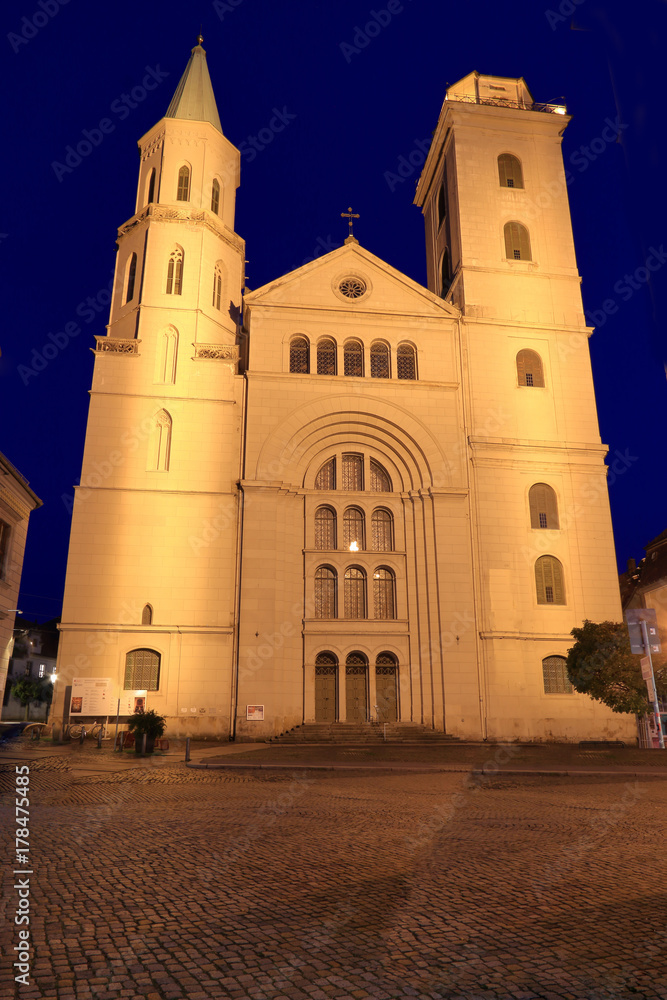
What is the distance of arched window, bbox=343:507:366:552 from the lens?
3573 cm

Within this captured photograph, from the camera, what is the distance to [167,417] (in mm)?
35781

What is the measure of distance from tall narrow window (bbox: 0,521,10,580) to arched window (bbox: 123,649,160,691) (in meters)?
7.85

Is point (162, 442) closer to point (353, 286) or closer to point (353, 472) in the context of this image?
point (353, 472)

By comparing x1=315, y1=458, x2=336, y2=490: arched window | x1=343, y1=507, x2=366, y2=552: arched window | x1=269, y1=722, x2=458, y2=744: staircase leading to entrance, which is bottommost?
x1=269, y1=722, x2=458, y2=744: staircase leading to entrance

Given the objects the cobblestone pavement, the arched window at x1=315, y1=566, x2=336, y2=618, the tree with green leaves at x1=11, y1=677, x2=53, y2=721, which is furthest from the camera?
the tree with green leaves at x1=11, y1=677, x2=53, y2=721

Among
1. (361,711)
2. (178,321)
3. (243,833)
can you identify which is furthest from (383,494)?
(243,833)

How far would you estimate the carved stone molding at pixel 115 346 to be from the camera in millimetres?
36156

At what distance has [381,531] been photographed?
36.4 meters

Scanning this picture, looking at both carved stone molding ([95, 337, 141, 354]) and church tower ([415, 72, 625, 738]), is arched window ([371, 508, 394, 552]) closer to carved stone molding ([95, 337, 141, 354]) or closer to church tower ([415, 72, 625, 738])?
church tower ([415, 72, 625, 738])

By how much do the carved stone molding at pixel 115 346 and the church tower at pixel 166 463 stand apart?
7 centimetres

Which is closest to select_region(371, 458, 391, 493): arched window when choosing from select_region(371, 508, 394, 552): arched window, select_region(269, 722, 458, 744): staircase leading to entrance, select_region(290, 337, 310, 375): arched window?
select_region(371, 508, 394, 552): arched window

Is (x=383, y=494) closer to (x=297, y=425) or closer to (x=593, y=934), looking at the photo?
(x=297, y=425)

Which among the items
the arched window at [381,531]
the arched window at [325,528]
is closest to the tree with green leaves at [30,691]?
the arched window at [325,528]

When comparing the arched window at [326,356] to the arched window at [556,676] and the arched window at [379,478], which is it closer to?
the arched window at [379,478]
